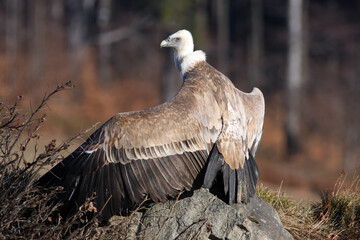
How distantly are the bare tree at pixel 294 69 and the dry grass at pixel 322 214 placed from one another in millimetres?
15586

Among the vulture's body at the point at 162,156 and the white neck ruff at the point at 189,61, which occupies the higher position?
the white neck ruff at the point at 189,61

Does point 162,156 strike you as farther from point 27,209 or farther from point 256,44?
point 256,44

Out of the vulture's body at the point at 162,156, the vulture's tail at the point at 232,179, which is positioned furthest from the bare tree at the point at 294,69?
the vulture's tail at the point at 232,179

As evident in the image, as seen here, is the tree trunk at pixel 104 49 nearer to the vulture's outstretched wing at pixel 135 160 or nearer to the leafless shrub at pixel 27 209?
the vulture's outstretched wing at pixel 135 160

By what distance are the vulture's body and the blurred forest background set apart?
43.0ft

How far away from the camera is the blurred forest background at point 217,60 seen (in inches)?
856

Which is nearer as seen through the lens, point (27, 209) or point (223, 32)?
point (27, 209)

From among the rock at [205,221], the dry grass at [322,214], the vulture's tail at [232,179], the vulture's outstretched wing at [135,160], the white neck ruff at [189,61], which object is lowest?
the dry grass at [322,214]

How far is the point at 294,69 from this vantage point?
71.2 feet

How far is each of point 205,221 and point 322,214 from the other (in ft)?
5.51

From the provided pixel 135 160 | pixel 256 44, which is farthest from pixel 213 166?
pixel 256 44

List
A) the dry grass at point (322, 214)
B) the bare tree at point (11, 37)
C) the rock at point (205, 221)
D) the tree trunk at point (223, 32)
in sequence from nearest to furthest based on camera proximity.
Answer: the rock at point (205, 221)
the dry grass at point (322, 214)
the bare tree at point (11, 37)
the tree trunk at point (223, 32)

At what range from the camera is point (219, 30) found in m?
31.2

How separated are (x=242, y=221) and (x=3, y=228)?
7.13ft
